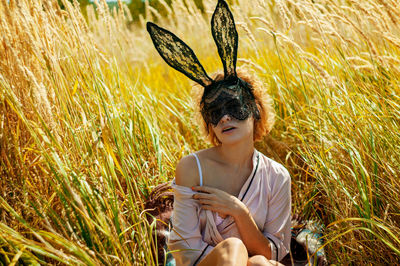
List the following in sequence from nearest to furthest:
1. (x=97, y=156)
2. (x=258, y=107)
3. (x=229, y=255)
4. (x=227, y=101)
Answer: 1. (x=229, y=255)
2. (x=97, y=156)
3. (x=227, y=101)
4. (x=258, y=107)

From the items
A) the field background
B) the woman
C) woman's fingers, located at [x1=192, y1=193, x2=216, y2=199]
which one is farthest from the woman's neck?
the field background

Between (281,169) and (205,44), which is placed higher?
(205,44)

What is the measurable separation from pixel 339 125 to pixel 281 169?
395 mm

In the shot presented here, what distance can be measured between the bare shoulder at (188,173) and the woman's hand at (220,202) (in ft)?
0.21

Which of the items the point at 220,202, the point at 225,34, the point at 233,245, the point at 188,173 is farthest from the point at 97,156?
the point at 225,34

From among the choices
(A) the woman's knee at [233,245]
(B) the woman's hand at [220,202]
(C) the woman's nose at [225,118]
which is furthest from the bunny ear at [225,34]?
(A) the woman's knee at [233,245]

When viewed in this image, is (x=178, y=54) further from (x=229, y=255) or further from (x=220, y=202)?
(x=229, y=255)

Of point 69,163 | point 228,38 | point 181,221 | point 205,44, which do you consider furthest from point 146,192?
point 205,44

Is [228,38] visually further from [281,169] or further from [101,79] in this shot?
[101,79]

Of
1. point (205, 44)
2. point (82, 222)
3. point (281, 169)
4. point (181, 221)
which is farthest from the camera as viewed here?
point (205, 44)

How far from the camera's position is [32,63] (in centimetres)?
213

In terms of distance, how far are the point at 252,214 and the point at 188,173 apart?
0.37 metres

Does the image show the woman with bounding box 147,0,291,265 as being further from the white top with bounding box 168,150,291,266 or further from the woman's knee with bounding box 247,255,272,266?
the woman's knee with bounding box 247,255,272,266

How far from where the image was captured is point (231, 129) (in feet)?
6.41
